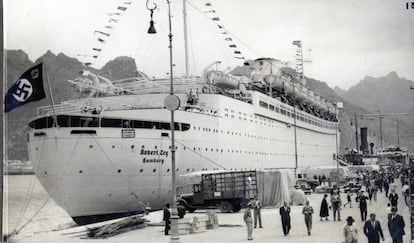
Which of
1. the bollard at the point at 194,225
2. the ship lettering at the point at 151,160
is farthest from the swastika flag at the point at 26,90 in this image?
the ship lettering at the point at 151,160

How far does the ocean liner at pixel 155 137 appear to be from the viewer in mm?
12734

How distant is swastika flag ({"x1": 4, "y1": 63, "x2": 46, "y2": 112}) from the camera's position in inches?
376

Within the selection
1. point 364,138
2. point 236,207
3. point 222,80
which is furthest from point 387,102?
point 222,80

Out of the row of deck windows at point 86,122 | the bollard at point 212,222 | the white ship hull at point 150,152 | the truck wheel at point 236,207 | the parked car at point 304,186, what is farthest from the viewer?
the row of deck windows at point 86,122

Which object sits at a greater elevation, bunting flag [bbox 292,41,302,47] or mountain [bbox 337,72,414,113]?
bunting flag [bbox 292,41,302,47]

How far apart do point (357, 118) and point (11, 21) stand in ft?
24.4

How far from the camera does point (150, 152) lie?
13.5m

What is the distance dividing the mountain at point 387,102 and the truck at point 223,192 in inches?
114

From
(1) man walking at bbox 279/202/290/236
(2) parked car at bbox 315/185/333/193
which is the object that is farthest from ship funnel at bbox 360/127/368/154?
(1) man walking at bbox 279/202/290/236

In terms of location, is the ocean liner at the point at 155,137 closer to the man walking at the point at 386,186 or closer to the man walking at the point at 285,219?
the man walking at the point at 386,186

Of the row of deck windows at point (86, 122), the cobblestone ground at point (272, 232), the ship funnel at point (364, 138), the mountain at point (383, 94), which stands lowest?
the cobblestone ground at point (272, 232)

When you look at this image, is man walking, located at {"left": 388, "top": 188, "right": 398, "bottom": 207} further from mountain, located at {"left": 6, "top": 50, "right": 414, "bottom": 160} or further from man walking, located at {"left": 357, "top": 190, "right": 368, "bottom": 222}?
mountain, located at {"left": 6, "top": 50, "right": 414, "bottom": 160}

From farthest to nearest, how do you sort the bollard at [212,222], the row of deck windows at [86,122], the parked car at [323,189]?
the row of deck windows at [86,122] < the parked car at [323,189] < the bollard at [212,222]

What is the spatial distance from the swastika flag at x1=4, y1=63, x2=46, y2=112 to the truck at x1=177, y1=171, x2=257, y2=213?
4.38m
